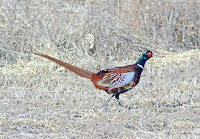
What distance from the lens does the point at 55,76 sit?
6027 mm

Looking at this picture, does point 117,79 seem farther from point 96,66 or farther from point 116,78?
point 96,66

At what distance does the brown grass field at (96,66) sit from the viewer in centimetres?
387

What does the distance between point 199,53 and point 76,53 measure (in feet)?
8.53

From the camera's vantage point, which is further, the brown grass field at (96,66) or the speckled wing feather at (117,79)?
the speckled wing feather at (117,79)

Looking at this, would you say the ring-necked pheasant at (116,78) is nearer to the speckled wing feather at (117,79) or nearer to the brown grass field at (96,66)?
the speckled wing feather at (117,79)

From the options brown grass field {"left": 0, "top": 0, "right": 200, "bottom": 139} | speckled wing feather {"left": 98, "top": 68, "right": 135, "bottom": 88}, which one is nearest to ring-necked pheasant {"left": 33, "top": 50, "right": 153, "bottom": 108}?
speckled wing feather {"left": 98, "top": 68, "right": 135, "bottom": 88}

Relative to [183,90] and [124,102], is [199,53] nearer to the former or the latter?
[183,90]

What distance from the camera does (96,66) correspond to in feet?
21.7

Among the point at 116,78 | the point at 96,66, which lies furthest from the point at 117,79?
the point at 96,66

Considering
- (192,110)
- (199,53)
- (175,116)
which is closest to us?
(175,116)

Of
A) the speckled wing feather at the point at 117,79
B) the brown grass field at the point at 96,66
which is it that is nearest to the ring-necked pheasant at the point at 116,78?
the speckled wing feather at the point at 117,79

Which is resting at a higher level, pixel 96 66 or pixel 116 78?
pixel 116 78

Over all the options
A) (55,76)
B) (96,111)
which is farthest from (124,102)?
(55,76)

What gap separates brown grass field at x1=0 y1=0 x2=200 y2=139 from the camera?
3.87m
